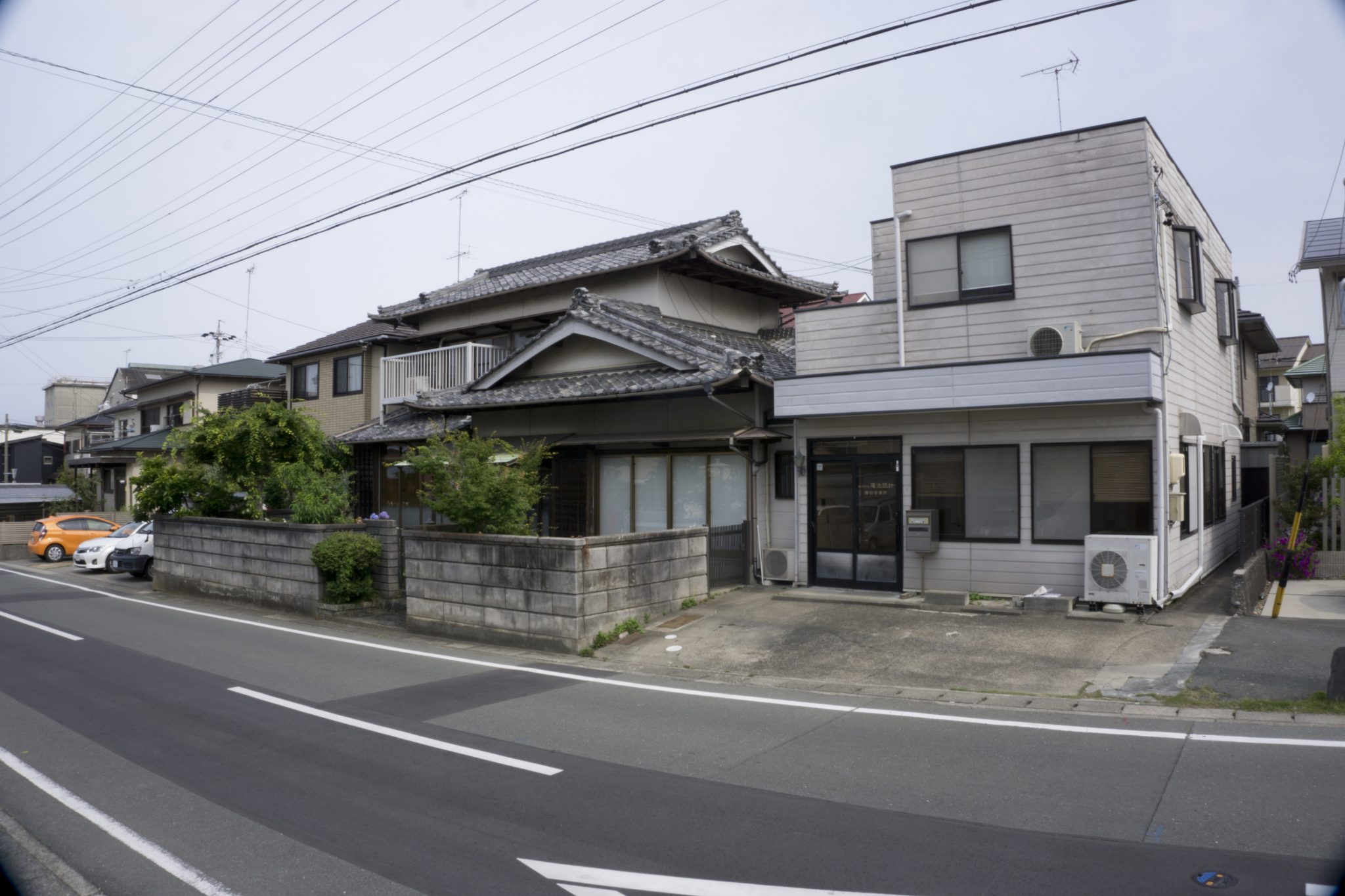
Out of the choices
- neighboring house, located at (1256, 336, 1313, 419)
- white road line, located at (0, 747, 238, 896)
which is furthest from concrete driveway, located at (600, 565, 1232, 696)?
neighboring house, located at (1256, 336, 1313, 419)

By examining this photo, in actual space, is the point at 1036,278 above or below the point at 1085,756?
above

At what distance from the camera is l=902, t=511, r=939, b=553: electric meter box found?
1259cm

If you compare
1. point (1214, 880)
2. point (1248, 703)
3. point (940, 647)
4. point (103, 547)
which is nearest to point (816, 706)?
point (940, 647)

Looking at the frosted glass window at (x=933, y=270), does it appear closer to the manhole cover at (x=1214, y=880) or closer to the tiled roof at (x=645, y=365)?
the tiled roof at (x=645, y=365)

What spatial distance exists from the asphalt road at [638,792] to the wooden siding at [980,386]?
5.23 meters

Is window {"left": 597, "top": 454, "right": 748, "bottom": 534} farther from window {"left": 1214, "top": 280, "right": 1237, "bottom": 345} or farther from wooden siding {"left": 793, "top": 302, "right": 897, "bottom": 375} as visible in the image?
window {"left": 1214, "top": 280, "right": 1237, "bottom": 345}

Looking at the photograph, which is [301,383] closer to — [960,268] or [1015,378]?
[960,268]

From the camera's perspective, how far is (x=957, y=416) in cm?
1275

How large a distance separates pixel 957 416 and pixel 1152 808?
8.06 m

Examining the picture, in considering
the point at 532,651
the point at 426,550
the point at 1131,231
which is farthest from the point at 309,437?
the point at 1131,231

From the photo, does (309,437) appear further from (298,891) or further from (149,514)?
(298,891)

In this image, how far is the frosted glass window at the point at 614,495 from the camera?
54.7ft

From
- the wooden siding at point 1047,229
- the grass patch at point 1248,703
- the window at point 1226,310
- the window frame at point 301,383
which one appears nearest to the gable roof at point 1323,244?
the window at point 1226,310

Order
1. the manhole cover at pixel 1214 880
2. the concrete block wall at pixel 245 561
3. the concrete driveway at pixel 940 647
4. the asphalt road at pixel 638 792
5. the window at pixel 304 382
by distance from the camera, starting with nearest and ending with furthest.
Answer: the manhole cover at pixel 1214 880 → the asphalt road at pixel 638 792 → the concrete driveway at pixel 940 647 → the concrete block wall at pixel 245 561 → the window at pixel 304 382
